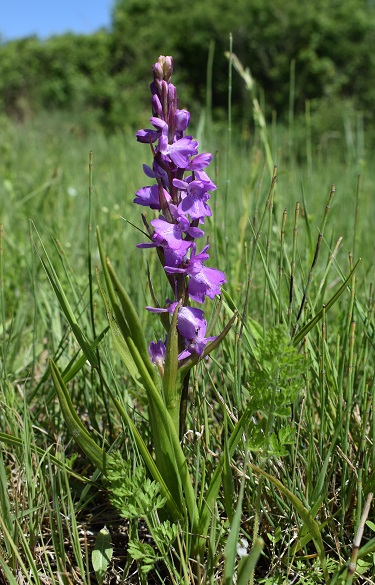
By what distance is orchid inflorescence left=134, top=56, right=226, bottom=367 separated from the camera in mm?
757

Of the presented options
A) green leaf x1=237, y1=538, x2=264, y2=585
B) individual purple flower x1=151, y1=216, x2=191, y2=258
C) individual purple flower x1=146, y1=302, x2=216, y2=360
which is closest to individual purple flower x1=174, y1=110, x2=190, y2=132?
individual purple flower x1=151, y1=216, x2=191, y2=258

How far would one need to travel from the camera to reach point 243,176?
2.95 metres

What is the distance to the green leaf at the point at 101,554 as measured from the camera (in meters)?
0.84

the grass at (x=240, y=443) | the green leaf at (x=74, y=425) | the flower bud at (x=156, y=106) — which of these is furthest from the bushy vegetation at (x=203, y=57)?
the green leaf at (x=74, y=425)

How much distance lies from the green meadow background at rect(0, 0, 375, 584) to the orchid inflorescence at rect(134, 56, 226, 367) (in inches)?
3.8

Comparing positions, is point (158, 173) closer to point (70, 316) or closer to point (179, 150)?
point (179, 150)

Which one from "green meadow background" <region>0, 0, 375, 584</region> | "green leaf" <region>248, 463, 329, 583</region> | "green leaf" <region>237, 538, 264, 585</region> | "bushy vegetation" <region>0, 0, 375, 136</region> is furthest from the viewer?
"bushy vegetation" <region>0, 0, 375, 136</region>

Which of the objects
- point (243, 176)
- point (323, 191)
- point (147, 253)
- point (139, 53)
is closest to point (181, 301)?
point (147, 253)

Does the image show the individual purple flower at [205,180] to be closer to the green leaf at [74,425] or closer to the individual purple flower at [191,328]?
the individual purple flower at [191,328]

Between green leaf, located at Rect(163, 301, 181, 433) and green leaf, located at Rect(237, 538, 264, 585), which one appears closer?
green leaf, located at Rect(237, 538, 264, 585)

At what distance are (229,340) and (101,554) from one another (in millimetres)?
449

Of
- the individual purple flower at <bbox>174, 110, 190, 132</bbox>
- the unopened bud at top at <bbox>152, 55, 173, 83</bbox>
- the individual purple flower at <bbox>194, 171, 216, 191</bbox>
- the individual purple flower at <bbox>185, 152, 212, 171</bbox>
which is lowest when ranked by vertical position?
the individual purple flower at <bbox>194, 171, 216, 191</bbox>

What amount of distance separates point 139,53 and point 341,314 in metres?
10.6

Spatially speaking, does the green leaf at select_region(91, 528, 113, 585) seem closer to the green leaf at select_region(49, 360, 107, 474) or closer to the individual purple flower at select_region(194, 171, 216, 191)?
the green leaf at select_region(49, 360, 107, 474)
